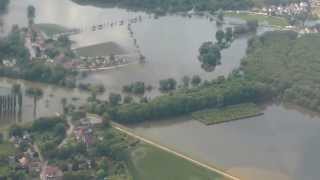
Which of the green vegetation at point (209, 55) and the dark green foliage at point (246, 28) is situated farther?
the dark green foliage at point (246, 28)

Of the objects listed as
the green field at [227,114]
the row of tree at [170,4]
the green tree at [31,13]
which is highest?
the row of tree at [170,4]

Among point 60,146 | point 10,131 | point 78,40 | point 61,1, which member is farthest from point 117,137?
point 61,1

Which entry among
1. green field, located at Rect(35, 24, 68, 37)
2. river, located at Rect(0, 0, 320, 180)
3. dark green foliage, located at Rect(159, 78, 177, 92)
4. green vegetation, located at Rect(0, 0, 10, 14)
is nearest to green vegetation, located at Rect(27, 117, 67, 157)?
river, located at Rect(0, 0, 320, 180)

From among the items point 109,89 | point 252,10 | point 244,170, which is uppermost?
point 252,10

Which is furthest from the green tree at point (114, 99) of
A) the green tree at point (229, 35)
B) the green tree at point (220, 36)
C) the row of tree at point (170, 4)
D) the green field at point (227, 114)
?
the row of tree at point (170, 4)

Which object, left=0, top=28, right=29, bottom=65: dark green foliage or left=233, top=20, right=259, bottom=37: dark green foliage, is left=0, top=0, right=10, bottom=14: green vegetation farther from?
left=233, top=20, right=259, bottom=37: dark green foliage

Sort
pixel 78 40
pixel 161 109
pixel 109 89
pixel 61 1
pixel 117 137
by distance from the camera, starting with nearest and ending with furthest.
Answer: pixel 117 137 → pixel 161 109 → pixel 109 89 → pixel 78 40 → pixel 61 1

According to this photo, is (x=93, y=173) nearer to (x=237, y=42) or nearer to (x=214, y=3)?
(x=237, y=42)

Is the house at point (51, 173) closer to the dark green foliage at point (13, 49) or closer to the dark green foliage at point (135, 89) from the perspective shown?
the dark green foliage at point (135, 89)
